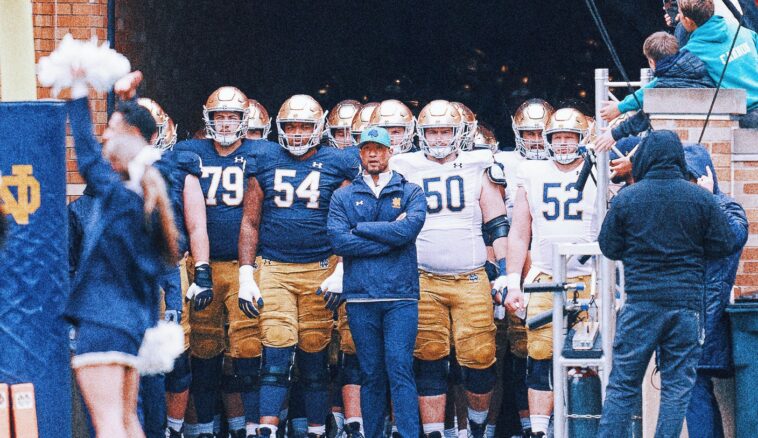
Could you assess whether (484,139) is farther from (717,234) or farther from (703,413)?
(717,234)

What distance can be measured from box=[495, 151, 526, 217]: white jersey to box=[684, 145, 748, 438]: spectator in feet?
7.35

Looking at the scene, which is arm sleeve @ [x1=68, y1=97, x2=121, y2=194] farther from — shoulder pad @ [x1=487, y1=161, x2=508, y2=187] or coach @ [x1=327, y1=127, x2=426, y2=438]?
shoulder pad @ [x1=487, y1=161, x2=508, y2=187]

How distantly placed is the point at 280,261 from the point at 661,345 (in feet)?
10.2

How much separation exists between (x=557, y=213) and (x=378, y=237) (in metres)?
1.43

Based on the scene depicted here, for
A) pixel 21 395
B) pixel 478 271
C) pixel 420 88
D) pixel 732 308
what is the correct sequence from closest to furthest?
pixel 21 395, pixel 732 308, pixel 478 271, pixel 420 88

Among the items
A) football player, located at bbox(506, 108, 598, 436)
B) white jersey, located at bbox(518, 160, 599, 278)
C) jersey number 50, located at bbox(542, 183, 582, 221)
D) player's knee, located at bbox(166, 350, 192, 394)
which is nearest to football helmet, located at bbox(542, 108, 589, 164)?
football player, located at bbox(506, 108, 598, 436)

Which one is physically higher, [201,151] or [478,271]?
[201,151]

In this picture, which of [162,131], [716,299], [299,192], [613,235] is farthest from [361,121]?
[613,235]

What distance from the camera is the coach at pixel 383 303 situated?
9.48 meters

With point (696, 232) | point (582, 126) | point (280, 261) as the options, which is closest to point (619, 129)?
point (696, 232)

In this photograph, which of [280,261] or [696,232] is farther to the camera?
[280,261]

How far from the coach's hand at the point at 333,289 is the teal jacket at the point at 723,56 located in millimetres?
2189

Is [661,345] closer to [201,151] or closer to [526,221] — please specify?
[526,221]

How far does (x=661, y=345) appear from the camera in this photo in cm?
809
